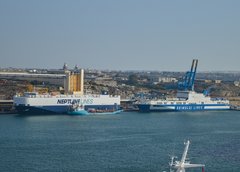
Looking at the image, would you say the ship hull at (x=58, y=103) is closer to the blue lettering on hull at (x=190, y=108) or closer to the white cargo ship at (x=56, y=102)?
the white cargo ship at (x=56, y=102)

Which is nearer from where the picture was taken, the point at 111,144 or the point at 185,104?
the point at 111,144

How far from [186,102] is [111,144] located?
A: 43.3 feet

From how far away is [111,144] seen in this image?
1263cm

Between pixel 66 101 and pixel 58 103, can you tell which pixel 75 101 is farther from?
pixel 58 103

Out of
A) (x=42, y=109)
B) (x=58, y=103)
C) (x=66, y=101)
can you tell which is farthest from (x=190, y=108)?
(x=42, y=109)

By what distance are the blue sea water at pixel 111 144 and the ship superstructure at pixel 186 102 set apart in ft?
17.2

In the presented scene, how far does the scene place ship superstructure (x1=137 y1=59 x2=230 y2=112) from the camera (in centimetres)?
2438

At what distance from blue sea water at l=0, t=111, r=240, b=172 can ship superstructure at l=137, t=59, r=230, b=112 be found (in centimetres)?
523

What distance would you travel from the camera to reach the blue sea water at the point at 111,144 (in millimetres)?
9820

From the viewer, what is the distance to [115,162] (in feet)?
33.1

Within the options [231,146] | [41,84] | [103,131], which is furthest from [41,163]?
[41,84]

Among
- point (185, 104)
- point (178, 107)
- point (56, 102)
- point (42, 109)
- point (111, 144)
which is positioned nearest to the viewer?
point (111, 144)

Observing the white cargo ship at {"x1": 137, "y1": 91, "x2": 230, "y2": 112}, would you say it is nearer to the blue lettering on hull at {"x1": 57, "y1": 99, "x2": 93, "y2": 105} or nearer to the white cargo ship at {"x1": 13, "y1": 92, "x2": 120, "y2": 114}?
the white cargo ship at {"x1": 13, "y1": 92, "x2": 120, "y2": 114}

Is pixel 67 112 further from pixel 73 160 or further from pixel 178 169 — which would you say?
pixel 178 169
